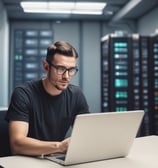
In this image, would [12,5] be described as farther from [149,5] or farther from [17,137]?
[17,137]

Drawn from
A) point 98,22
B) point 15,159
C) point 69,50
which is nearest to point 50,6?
point 98,22

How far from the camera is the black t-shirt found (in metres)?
1.37

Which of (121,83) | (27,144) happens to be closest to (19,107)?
(27,144)

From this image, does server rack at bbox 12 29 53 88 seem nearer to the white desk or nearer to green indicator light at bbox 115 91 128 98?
green indicator light at bbox 115 91 128 98

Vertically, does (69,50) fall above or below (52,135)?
above

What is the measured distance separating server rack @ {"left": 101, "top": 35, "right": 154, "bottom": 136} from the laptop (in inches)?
107

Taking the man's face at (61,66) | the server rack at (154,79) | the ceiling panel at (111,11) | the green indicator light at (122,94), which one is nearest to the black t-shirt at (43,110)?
the man's face at (61,66)

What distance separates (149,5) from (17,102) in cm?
351

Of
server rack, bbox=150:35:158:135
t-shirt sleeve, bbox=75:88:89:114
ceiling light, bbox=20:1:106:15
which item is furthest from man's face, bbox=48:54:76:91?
ceiling light, bbox=20:1:106:15

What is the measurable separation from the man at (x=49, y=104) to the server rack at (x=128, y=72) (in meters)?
2.35

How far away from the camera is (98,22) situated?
5672 mm

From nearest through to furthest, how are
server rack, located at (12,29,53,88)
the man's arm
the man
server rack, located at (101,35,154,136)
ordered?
1. the man's arm
2. the man
3. server rack, located at (101,35,154,136)
4. server rack, located at (12,29,53,88)

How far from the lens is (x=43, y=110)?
145cm

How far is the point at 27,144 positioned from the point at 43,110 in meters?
0.31
